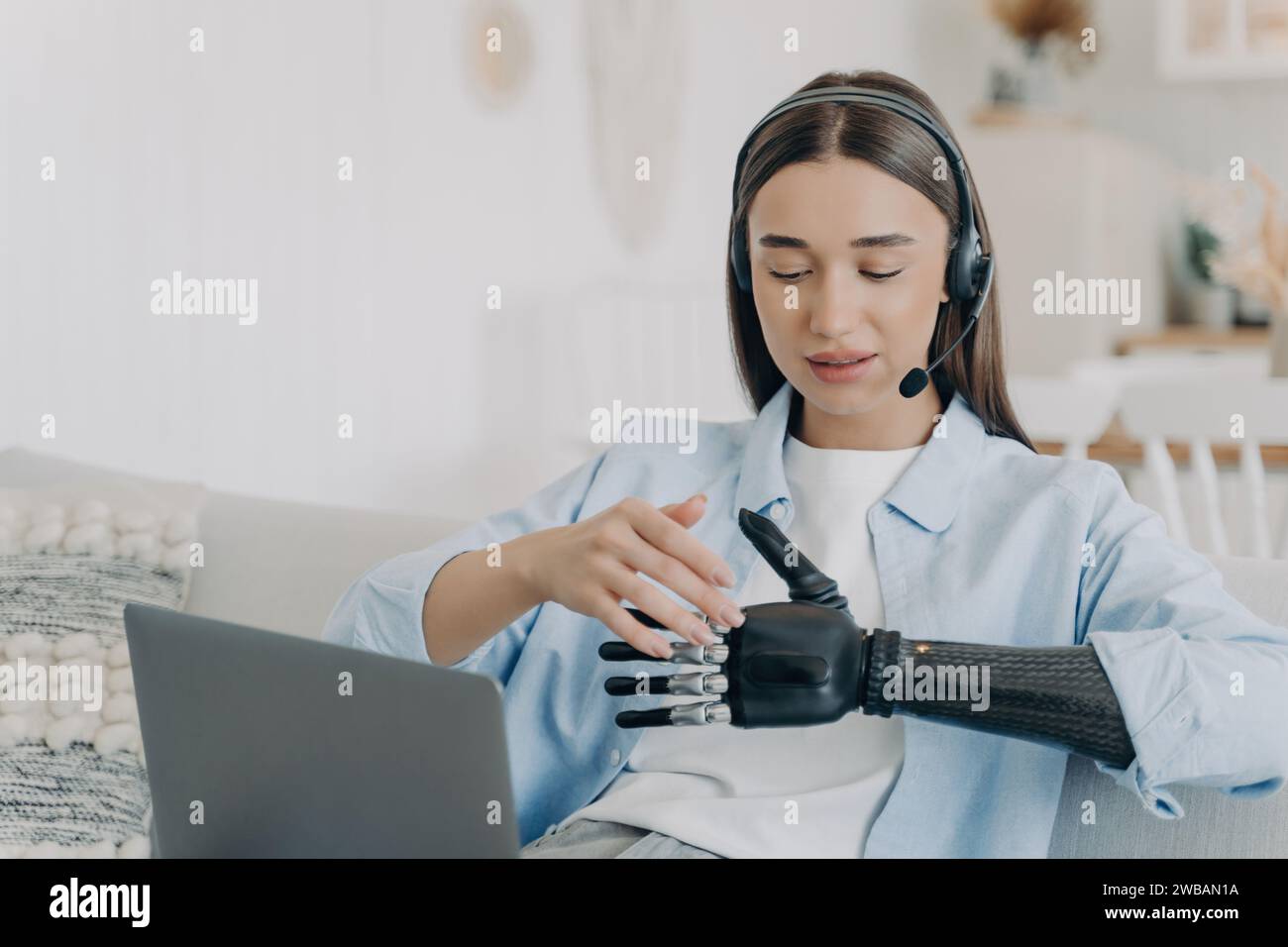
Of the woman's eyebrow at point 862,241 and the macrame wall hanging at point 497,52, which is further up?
the macrame wall hanging at point 497,52

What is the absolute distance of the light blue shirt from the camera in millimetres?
834

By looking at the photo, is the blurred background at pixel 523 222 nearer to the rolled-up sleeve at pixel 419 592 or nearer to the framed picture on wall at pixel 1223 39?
the framed picture on wall at pixel 1223 39

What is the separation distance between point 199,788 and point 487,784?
22 cm

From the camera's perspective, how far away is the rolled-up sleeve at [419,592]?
1.03m

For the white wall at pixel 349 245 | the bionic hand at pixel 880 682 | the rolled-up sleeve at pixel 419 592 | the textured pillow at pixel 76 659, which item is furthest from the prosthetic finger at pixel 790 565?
the white wall at pixel 349 245

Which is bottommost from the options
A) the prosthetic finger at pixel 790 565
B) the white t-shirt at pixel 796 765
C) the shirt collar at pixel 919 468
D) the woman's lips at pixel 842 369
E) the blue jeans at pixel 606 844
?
the blue jeans at pixel 606 844

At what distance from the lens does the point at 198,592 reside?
153 centimetres

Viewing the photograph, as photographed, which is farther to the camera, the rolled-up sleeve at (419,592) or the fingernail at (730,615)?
the rolled-up sleeve at (419,592)

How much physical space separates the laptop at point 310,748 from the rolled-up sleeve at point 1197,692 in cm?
41

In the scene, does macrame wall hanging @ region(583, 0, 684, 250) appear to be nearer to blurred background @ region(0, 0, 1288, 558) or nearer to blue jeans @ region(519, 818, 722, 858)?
blurred background @ region(0, 0, 1288, 558)

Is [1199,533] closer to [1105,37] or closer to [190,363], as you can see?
[190,363]

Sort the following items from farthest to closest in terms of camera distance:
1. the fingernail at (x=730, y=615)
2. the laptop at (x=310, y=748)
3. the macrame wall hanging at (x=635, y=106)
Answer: the macrame wall hanging at (x=635, y=106), the fingernail at (x=730, y=615), the laptop at (x=310, y=748)

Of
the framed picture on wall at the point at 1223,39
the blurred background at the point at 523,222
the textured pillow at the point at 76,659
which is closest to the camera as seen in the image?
the textured pillow at the point at 76,659
